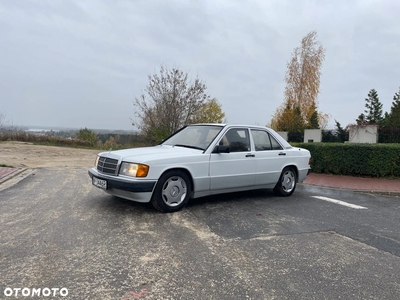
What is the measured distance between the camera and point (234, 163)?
5.95 meters

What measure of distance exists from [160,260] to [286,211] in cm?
316

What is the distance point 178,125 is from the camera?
22.2 metres

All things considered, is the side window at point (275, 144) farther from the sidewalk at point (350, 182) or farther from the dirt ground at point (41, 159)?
the dirt ground at point (41, 159)

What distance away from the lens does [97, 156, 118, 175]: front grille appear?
515 centimetres

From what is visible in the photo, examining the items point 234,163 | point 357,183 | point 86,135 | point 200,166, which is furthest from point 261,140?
point 86,135

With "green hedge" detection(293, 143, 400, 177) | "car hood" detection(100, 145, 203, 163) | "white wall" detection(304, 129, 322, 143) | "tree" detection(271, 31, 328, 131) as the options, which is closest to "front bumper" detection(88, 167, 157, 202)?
"car hood" detection(100, 145, 203, 163)

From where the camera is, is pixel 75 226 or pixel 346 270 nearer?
pixel 346 270

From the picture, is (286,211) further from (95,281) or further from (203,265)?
(95,281)

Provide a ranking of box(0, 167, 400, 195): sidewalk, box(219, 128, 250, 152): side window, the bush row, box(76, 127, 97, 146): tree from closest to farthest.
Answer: box(219, 128, 250, 152): side window → box(0, 167, 400, 195): sidewalk → the bush row → box(76, 127, 97, 146): tree

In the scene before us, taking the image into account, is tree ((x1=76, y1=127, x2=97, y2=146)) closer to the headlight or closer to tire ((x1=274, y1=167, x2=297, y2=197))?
tire ((x1=274, y1=167, x2=297, y2=197))

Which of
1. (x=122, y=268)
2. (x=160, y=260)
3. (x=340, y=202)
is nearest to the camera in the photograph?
(x=122, y=268)

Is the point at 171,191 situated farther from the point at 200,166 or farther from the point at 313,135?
the point at 313,135

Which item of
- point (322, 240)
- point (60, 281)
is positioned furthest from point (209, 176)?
point (60, 281)

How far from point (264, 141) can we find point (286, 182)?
120 cm
